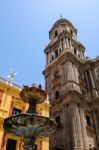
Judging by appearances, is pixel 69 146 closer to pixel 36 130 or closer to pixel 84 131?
pixel 84 131

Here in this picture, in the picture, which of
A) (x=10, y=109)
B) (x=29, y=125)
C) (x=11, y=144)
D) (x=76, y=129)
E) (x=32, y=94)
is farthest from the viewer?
(x=76, y=129)

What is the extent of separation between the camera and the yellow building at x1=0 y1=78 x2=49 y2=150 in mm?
17200

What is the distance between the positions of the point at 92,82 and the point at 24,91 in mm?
22527

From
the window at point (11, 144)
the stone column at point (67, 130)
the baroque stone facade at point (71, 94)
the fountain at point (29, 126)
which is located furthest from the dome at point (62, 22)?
the fountain at point (29, 126)

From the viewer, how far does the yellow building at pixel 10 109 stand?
677 inches

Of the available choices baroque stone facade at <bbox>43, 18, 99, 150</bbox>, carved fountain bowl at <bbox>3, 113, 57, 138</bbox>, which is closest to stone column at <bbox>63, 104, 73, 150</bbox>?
baroque stone facade at <bbox>43, 18, 99, 150</bbox>

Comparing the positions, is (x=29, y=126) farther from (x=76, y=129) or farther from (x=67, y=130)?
(x=67, y=130)

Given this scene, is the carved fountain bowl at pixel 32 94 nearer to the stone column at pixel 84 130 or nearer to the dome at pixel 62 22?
the stone column at pixel 84 130

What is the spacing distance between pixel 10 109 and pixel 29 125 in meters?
11.1

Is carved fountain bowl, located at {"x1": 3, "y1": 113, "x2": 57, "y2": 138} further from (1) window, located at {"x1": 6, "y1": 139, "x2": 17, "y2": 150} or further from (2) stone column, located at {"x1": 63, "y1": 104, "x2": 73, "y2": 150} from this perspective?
(2) stone column, located at {"x1": 63, "y1": 104, "x2": 73, "y2": 150}

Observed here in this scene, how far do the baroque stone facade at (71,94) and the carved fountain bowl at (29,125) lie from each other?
1351 centimetres

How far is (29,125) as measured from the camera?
8.33 meters

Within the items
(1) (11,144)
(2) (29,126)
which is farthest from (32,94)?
(1) (11,144)

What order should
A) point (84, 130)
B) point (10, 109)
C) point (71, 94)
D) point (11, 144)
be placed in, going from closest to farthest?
point (11, 144), point (10, 109), point (84, 130), point (71, 94)
